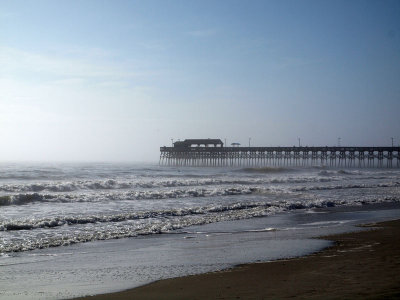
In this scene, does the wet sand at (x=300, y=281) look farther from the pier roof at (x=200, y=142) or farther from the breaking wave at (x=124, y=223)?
the pier roof at (x=200, y=142)

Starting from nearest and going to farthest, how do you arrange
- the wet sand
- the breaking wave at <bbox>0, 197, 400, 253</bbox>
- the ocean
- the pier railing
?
the wet sand
the ocean
the breaking wave at <bbox>0, 197, 400, 253</bbox>
the pier railing

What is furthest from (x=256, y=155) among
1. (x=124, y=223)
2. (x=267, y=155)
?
(x=124, y=223)

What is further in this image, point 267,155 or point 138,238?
point 267,155

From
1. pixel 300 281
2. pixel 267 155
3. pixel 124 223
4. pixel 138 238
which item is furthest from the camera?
pixel 267 155

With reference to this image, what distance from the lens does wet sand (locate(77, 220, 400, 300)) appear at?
14.8ft

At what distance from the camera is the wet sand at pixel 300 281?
4.51 meters

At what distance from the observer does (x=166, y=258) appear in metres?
7.19

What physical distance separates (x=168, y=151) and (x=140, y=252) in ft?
197

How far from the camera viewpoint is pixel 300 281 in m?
5.17

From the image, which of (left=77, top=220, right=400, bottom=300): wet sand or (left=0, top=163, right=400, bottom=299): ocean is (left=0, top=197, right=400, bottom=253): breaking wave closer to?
(left=0, top=163, right=400, bottom=299): ocean

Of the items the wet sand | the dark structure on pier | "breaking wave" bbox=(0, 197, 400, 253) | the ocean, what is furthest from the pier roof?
the wet sand

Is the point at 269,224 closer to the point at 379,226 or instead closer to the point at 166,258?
the point at 379,226

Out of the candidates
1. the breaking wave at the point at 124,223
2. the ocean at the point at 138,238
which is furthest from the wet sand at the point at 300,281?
the breaking wave at the point at 124,223

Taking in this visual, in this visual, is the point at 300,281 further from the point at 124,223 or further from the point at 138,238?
the point at 124,223
